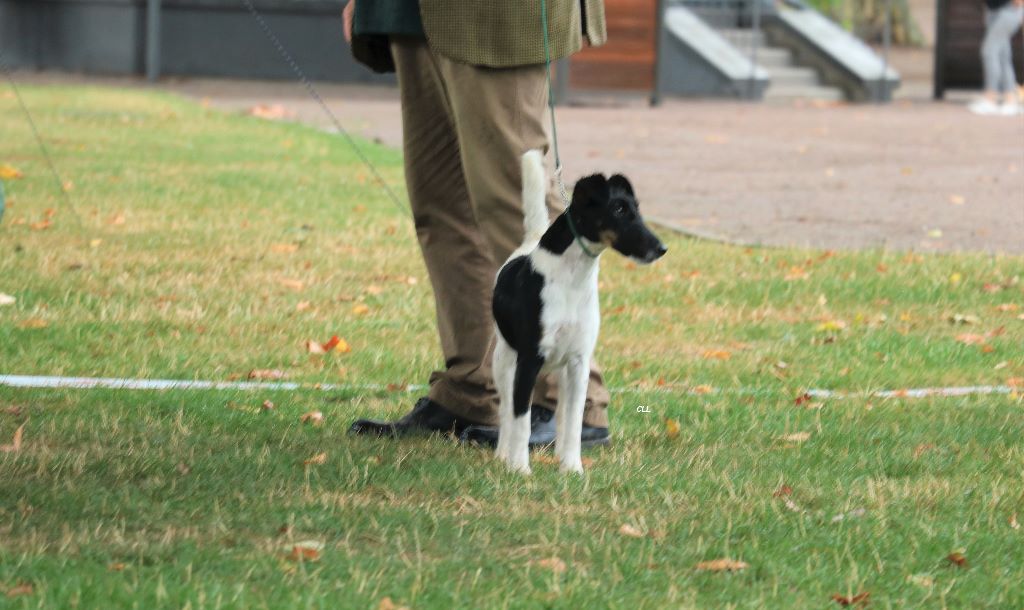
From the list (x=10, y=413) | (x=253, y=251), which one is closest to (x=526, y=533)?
(x=10, y=413)

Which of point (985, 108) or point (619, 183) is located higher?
point (619, 183)

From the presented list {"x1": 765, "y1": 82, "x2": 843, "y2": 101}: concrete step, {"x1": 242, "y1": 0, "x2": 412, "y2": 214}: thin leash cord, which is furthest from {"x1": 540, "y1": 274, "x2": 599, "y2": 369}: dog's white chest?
{"x1": 765, "y1": 82, "x2": 843, "y2": 101}: concrete step

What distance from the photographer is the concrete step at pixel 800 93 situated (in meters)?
24.4

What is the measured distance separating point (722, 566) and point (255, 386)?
92.3 inches

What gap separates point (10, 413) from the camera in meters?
5.04

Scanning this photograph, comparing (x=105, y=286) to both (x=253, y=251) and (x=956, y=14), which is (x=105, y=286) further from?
(x=956, y=14)

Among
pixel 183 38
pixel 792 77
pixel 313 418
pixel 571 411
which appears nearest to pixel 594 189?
pixel 571 411

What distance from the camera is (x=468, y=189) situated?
4.70 m

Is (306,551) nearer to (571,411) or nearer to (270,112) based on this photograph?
(571,411)

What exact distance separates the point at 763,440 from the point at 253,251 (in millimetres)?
4257

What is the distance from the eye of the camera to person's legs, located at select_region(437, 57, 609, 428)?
177 inches

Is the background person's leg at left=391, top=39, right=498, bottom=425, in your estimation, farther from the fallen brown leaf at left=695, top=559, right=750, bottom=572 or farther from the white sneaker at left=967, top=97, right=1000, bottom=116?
the white sneaker at left=967, top=97, right=1000, bottom=116

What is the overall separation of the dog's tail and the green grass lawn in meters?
0.59

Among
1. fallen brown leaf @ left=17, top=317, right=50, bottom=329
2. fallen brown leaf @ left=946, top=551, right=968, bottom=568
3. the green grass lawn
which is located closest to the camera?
the green grass lawn
